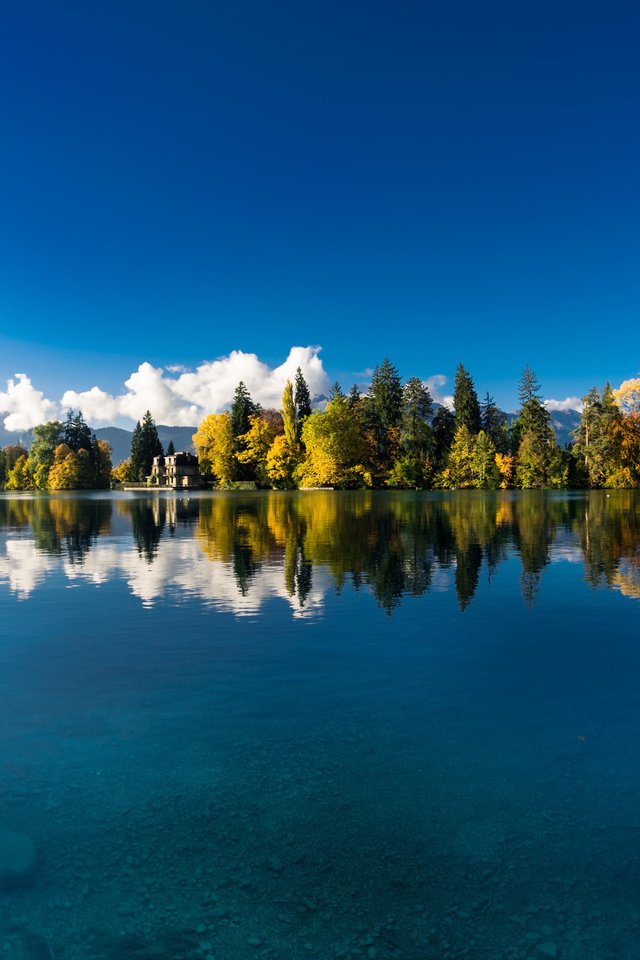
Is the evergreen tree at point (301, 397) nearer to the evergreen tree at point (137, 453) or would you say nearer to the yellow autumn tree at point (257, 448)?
the yellow autumn tree at point (257, 448)

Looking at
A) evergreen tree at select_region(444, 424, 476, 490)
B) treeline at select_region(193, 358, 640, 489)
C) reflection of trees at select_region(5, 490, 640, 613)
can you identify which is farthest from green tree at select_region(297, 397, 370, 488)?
reflection of trees at select_region(5, 490, 640, 613)

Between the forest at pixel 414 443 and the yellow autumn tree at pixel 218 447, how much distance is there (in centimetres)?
24

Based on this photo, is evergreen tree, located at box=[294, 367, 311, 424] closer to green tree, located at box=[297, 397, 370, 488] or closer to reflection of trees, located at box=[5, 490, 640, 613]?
green tree, located at box=[297, 397, 370, 488]

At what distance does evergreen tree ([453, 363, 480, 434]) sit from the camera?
116 m

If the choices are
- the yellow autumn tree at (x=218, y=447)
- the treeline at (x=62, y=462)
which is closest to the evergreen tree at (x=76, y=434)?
the treeline at (x=62, y=462)

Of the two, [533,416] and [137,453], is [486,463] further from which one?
[137,453]

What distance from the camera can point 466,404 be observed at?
11612cm

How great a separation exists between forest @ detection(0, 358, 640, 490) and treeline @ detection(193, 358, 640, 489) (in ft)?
0.61

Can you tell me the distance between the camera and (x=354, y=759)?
651 cm

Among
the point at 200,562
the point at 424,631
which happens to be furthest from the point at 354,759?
the point at 200,562

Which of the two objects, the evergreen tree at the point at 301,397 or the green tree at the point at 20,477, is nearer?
the evergreen tree at the point at 301,397

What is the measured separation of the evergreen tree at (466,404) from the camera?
4552 inches

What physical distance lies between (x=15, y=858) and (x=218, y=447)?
12277 centimetres

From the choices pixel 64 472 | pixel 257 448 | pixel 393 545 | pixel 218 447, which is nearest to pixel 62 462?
pixel 64 472
